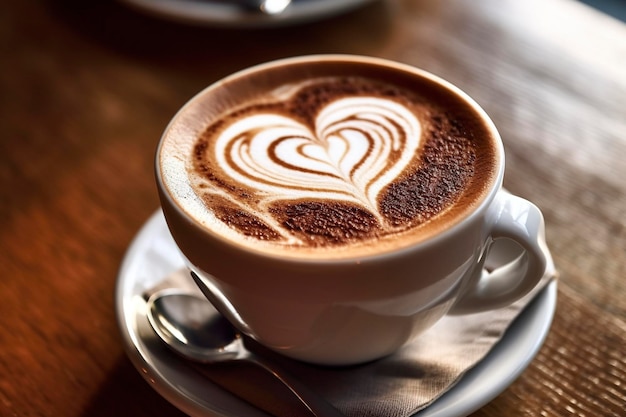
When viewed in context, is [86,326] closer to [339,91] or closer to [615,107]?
[339,91]

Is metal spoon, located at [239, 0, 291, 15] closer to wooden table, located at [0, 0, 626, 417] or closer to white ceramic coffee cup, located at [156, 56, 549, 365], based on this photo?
wooden table, located at [0, 0, 626, 417]

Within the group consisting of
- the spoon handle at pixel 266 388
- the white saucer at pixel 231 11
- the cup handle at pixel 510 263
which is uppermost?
the white saucer at pixel 231 11

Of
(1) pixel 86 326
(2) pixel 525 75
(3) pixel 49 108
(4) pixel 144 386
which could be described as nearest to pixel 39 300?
(1) pixel 86 326

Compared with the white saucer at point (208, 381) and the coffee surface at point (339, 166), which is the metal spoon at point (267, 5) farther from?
the white saucer at point (208, 381)

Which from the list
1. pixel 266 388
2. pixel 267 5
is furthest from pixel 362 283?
pixel 267 5

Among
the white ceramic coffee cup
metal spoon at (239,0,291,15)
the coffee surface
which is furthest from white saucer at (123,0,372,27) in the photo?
the white ceramic coffee cup

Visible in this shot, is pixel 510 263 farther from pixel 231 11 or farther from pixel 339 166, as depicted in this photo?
pixel 231 11

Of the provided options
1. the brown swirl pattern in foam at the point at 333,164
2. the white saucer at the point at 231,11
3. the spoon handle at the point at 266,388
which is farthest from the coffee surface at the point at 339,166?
the white saucer at the point at 231,11

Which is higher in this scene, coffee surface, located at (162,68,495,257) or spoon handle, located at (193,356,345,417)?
coffee surface, located at (162,68,495,257)
